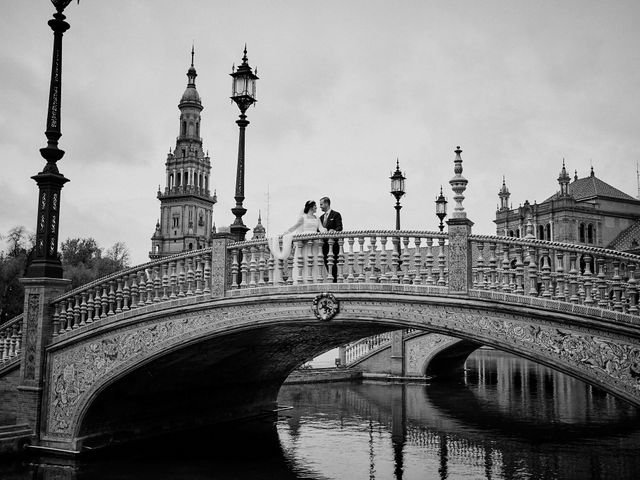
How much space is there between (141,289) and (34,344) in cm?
250

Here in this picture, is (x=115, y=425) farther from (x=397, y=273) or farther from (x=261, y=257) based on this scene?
(x=397, y=273)

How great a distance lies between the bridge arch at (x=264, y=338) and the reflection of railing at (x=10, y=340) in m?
1.43

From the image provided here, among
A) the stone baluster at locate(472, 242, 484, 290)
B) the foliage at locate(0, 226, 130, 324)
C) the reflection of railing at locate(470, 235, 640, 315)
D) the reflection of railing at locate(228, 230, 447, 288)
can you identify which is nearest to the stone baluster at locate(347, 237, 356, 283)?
the reflection of railing at locate(228, 230, 447, 288)

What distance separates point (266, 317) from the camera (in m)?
12.4

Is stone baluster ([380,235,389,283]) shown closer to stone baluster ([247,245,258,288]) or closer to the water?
stone baluster ([247,245,258,288])

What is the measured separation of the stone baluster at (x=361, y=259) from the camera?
38.7 feet

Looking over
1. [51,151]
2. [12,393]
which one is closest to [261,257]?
[51,151]

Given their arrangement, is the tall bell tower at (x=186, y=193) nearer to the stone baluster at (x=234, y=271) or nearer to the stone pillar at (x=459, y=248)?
the stone baluster at (x=234, y=271)

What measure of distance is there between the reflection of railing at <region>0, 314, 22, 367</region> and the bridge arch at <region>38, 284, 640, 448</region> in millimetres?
1426

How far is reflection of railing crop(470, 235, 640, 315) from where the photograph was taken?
947cm

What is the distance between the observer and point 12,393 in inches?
571

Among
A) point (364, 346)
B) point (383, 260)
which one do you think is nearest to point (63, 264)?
point (364, 346)

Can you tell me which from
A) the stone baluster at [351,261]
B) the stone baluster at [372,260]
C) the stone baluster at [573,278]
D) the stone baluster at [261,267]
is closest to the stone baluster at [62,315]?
the stone baluster at [261,267]

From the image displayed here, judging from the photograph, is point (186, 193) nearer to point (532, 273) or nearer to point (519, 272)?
point (519, 272)
